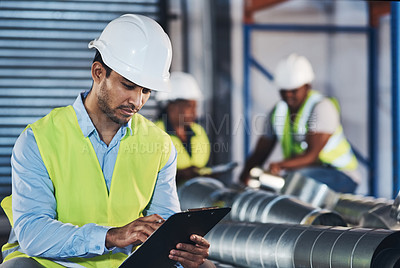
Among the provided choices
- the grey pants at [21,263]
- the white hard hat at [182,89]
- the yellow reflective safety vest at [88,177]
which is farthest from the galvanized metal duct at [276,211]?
the white hard hat at [182,89]

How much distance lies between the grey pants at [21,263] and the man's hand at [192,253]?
1.76ft

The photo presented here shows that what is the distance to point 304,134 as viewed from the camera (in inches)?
268

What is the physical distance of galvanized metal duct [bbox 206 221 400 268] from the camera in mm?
2869

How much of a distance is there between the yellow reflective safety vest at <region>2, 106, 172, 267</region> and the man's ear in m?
0.17

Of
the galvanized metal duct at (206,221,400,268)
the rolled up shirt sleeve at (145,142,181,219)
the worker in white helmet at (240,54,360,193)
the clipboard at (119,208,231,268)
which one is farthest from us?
the worker in white helmet at (240,54,360,193)

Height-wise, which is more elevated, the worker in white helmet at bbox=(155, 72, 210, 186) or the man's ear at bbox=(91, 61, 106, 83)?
the man's ear at bbox=(91, 61, 106, 83)

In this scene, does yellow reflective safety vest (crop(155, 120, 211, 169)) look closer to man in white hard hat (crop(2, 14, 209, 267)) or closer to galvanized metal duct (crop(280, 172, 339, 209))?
galvanized metal duct (crop(280, 172, 339, 209))

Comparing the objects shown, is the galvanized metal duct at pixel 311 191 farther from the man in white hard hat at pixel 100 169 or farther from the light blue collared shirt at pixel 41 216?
the light blue collared shirt at pixel 41 216

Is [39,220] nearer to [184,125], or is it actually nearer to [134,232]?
[134,232]

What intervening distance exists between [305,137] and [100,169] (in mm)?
4238

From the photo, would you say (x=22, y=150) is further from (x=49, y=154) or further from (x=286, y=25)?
(x=286, y=25)

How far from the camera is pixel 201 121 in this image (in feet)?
27.4

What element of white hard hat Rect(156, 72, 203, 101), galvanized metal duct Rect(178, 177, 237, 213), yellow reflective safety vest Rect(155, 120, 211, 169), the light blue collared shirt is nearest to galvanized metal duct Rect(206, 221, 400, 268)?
galvanized metal duct Rect(178, 177, 237, 213)

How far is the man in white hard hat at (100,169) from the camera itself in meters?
2.39
